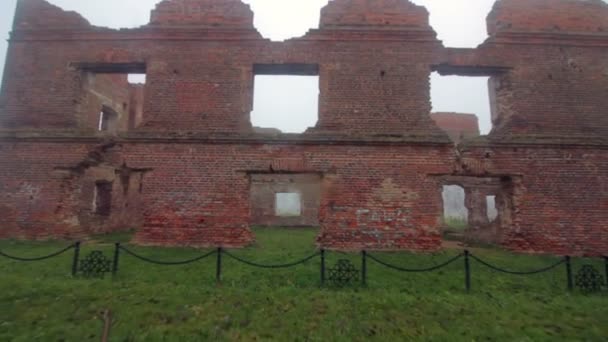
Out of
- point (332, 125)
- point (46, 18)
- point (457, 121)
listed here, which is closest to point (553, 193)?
point (332, 125)

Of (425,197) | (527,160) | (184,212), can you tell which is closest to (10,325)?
(184,212)

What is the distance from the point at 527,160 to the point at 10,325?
1121 centimetres

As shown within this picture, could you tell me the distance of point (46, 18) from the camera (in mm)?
9281

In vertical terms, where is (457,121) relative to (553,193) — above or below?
above

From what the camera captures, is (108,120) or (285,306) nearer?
(285,306)

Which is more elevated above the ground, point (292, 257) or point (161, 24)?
point (161, 24)

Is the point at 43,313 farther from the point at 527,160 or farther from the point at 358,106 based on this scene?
the point at 527,160

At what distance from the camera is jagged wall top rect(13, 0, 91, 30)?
922 cm

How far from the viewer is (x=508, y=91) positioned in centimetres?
885

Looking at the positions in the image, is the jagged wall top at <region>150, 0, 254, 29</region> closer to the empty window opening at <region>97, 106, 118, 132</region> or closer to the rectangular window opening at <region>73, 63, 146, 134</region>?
the rectangular window opening at <region>73, 63, 146, 134</region>

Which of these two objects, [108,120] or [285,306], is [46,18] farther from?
[285,306]

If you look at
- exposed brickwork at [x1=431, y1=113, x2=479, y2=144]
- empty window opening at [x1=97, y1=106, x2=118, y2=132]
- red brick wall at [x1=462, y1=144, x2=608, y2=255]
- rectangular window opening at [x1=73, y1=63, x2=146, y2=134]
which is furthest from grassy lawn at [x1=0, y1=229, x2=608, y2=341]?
exposed brickwork at [x1=431, y1=113, x2=479, y2=144]

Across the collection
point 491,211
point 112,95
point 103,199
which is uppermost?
point 112,95

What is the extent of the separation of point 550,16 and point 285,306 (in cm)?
1122
